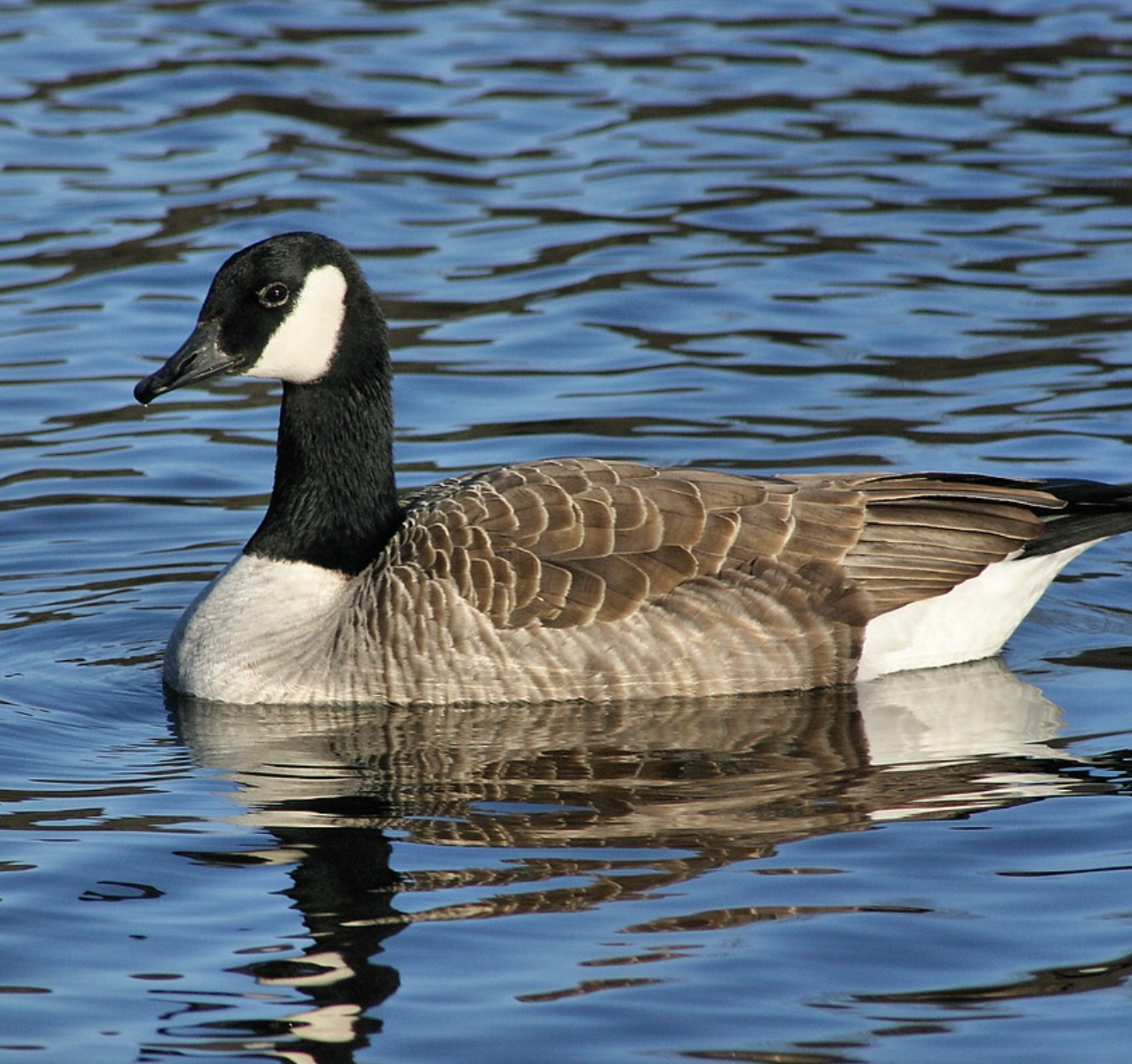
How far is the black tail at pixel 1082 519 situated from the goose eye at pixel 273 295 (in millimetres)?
3789

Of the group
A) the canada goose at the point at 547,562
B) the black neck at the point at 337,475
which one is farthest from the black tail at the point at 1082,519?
the black neck at the point at 337,475

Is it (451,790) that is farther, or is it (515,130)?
(515,130)

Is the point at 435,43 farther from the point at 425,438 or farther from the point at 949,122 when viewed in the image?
the point at 425,438

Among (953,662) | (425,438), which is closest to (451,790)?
(953,662)

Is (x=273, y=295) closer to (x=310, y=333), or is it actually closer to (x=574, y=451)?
(x=310, y=333)

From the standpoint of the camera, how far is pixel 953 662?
10.7 metres

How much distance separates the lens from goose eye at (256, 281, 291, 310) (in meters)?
10.4

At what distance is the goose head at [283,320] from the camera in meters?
10.4

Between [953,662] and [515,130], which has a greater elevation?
[515,130]

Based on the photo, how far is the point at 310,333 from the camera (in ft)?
34.5

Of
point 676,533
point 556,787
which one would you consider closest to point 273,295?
point 676,533

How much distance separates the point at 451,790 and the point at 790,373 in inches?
261

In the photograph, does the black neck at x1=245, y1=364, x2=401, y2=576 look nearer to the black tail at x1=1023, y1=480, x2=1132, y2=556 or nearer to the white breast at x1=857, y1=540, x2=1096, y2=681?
the white breast at x1=857, y1=540, x2=1096, y2=681

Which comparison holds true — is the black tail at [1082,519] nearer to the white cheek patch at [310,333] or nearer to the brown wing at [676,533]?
the brown wing at [676,533]
